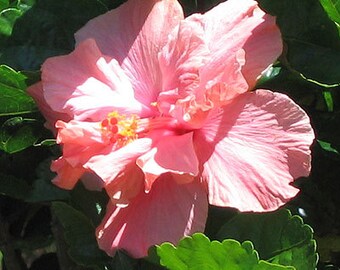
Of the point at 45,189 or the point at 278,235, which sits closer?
the point at 278,235

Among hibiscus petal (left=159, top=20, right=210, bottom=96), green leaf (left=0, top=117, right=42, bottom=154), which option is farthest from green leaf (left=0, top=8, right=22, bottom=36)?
hibiscus petal (left=159, top=20, right=210, bottom=96)

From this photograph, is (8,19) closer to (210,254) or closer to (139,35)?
(139,35)

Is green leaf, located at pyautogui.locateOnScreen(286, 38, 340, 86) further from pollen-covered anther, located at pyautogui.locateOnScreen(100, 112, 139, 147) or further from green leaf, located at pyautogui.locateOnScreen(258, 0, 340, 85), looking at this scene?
pollen-covered anther, located at pyautogui.locateOnScreen(100, 112, 139, 147)

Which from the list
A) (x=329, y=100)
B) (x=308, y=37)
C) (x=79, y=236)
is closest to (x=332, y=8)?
(x=308, y=37)

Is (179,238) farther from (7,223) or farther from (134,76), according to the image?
(7,223)

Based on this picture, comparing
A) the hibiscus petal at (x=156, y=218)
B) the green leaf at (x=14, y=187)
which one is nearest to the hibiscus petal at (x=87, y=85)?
the hibiscus petal at (x=156, y=218)
